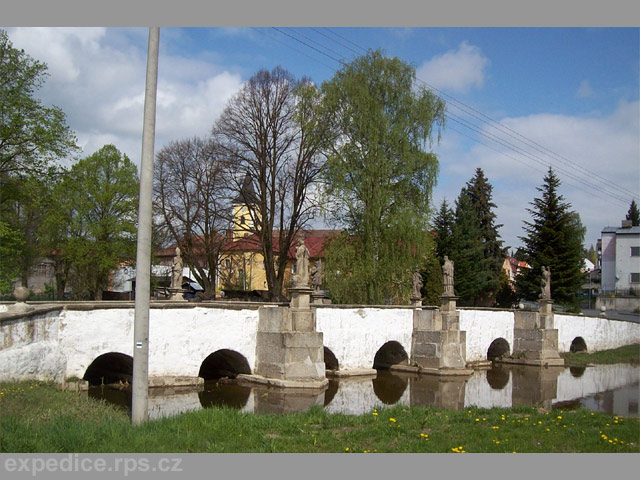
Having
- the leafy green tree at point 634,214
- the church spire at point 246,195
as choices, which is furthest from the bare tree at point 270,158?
the leafy green tree at point 634,214

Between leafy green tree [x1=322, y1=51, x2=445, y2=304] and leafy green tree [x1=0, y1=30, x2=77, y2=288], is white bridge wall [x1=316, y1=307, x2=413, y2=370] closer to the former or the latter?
leafy green tree [x1=322, y1=51, x2=445, y2=304]

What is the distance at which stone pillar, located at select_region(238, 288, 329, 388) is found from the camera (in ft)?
58.5

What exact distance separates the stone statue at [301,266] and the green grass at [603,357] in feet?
54.6

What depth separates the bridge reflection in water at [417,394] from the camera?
15156 mm

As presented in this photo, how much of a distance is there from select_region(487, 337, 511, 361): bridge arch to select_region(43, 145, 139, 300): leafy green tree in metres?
20.6

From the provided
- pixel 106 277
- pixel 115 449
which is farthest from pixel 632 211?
pixel 115 449

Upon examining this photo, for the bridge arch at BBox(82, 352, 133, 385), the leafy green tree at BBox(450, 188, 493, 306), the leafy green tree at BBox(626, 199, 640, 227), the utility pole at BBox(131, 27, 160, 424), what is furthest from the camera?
the leafy green tree at BBox(626, 199, 640, 227)

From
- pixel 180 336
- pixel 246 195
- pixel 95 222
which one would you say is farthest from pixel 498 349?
pixel 95 222

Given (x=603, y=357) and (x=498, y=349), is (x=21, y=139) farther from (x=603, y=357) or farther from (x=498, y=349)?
(x=603, y=357)

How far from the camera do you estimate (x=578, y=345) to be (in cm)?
3400

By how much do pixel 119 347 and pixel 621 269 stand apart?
46680 millimetres

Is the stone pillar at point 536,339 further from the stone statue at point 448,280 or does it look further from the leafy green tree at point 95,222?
the leafy green tree at point 95,222

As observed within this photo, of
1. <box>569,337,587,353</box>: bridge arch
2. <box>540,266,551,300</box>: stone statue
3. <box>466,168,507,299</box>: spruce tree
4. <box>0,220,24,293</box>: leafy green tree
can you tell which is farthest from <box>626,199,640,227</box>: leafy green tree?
<box>0,220,24,293</box>: leafy green tree

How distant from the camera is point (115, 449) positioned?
7.03 meters
